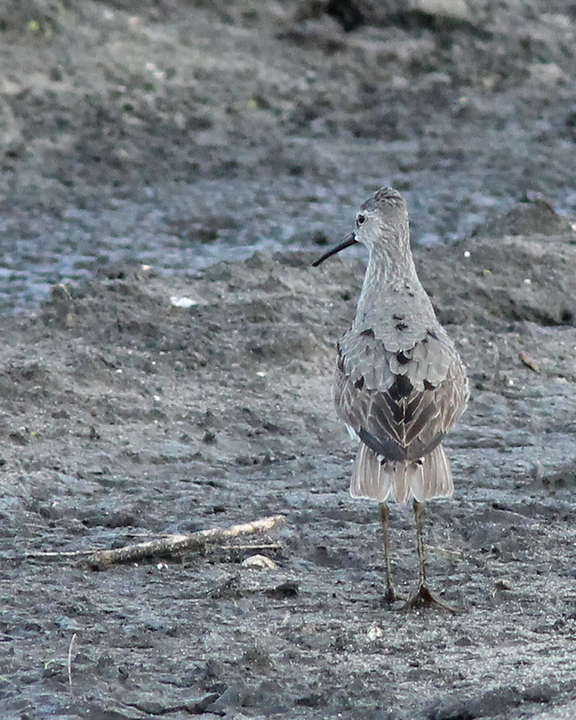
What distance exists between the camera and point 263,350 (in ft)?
28.7

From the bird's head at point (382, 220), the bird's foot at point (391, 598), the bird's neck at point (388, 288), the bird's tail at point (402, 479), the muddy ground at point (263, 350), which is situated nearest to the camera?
the muddy ground at point (263, 350)

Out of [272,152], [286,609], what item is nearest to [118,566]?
[286,609]

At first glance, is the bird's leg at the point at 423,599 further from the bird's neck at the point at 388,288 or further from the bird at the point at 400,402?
the bird's neck at the point at 388,288

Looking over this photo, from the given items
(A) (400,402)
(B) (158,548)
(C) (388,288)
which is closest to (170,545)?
(B) (158,548)

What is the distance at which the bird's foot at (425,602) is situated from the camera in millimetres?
5785

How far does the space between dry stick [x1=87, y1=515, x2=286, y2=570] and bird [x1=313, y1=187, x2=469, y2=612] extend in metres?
0.70

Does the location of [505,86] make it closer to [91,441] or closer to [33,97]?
[33,97]

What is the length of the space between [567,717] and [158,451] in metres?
3.59

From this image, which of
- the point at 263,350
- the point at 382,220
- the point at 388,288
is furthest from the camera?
the point at 263,350

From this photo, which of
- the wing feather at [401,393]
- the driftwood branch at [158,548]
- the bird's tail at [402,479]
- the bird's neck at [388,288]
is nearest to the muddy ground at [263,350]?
the driftwood branch at [158,548]

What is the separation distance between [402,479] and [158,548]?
1.23 metres

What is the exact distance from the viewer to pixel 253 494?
7.03 m

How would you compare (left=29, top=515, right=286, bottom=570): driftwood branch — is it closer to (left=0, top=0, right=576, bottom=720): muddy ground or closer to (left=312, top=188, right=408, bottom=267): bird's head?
(left=0, top=0, right=576, bottom=720): muddy ground

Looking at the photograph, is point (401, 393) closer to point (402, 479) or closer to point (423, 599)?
point (402, 479)
